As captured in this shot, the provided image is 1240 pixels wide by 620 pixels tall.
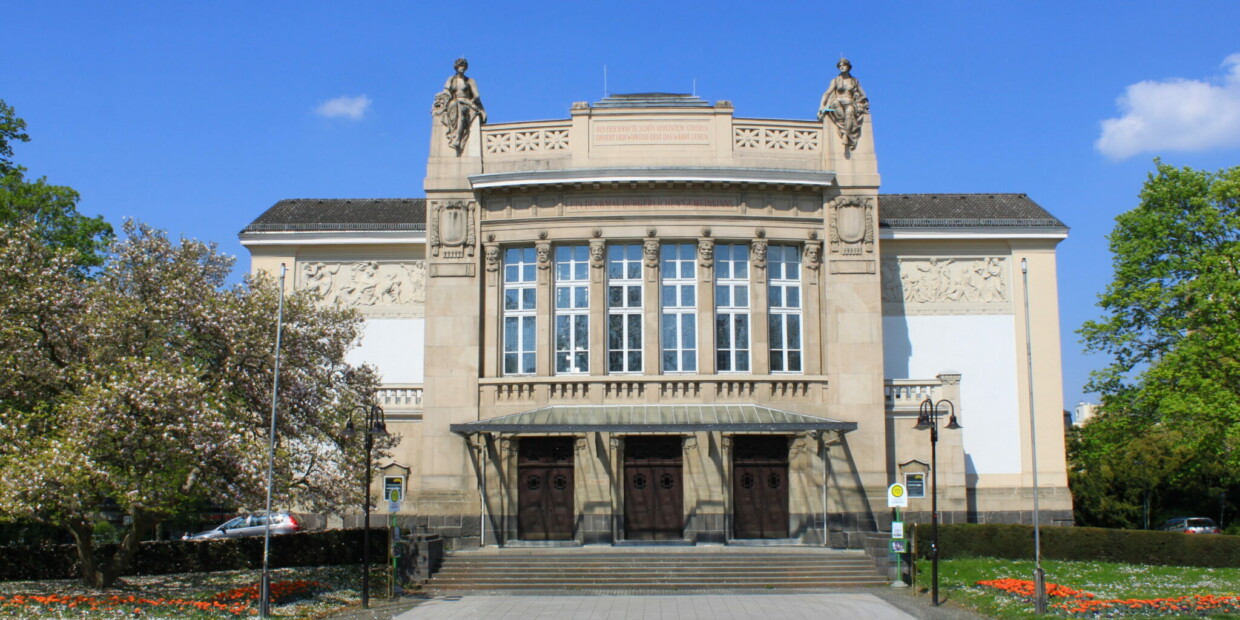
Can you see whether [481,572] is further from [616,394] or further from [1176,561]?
[1176,561]

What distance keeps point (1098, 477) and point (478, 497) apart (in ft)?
92.5

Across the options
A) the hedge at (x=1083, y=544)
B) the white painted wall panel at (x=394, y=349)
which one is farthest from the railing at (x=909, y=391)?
the white painted wall panel at (x=394, y=349)

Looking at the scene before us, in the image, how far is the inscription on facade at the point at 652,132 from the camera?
29844 mm

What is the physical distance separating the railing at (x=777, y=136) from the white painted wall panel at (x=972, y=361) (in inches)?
256

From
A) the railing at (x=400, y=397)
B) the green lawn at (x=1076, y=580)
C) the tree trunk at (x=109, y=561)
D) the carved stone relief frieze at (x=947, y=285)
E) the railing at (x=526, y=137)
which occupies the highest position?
the railing at (x=526, y=137)

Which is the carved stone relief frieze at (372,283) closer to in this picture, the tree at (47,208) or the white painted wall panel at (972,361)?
the tree at (47,208)

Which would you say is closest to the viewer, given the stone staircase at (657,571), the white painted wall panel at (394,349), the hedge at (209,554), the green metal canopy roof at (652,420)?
the hedge at (209,554)

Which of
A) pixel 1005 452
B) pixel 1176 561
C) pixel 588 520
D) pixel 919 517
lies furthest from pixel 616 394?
pixel 1176 561

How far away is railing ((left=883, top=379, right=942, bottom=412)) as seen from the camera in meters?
29.7

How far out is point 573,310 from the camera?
29500 mm

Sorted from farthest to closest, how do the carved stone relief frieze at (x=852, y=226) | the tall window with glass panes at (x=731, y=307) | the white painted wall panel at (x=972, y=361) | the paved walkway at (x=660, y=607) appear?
the white painted wall panel at (x=972, y=361) < the carved stone relief frieze at (x=852, y=226) < the tall window with glass panes at (x=731, y=307) < the paved walkway at (x=660, y=607)

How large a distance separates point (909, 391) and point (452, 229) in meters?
14.1

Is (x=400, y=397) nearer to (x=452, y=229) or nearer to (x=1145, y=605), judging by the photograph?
(x=452, y=229)

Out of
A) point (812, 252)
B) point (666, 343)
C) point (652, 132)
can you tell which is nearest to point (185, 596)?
point (666, 343)
